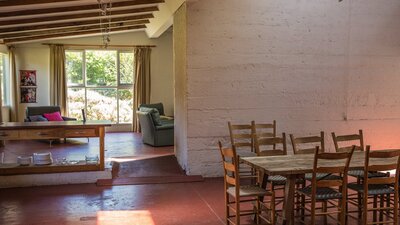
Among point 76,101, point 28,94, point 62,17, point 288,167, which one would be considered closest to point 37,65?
point 28,94

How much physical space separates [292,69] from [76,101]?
7.19m

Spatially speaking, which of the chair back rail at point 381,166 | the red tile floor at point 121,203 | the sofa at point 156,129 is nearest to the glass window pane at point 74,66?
the sofa at point 156,129

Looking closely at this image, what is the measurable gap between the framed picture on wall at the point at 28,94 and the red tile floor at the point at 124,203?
5.53 m

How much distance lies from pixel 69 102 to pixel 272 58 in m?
7.09

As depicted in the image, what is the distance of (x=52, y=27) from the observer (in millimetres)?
8773

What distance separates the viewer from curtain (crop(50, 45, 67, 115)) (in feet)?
36.9

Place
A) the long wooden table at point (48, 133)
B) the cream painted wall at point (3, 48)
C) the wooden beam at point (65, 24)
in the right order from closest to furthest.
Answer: the long wooden table at point (48, 133), the wooden beam at point (65, 24), the cream painted wall at point (3, 48)

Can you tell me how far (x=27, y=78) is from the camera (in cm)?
1129

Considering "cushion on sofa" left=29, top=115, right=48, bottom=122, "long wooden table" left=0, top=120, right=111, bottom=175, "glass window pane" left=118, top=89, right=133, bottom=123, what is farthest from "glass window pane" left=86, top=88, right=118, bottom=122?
"long wooden table" left=0, top=120, right=111, bottom=175

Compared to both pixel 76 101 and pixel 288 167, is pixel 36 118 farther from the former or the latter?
pixel 288 167

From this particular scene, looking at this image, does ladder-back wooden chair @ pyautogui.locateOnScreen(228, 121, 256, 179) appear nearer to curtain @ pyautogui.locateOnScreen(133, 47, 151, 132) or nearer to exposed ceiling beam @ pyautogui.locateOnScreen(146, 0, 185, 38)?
exposed ceiling beam @ pyautogui.locateOnScreen(146, 0, 185, 38)

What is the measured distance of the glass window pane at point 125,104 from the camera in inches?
475

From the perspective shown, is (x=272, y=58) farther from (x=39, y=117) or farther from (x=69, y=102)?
(x=69, y=102)

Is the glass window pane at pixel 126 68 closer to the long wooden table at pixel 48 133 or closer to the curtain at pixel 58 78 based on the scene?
the curtain at pixel 58 78
